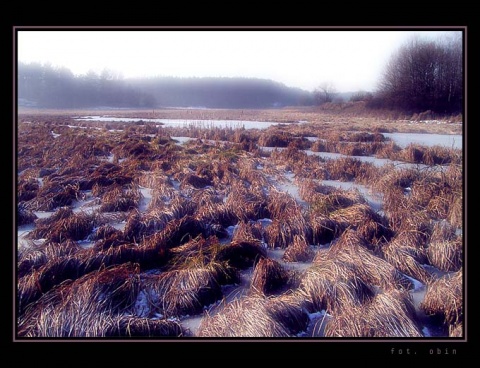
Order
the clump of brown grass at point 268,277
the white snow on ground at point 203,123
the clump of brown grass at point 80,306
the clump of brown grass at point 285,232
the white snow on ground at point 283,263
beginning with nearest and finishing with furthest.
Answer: the clump of brown grass at point 80,306 < the clump of brown grass at point 268,277 < the white snow on ground at point 283,263 < the clump of brown grass at point 285,232 < the white snow on ground at point 203,123

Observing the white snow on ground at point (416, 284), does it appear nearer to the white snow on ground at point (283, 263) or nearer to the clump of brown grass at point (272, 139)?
the white snow on ground at point (283, 263)

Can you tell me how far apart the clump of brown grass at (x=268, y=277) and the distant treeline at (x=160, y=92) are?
1.54 meters

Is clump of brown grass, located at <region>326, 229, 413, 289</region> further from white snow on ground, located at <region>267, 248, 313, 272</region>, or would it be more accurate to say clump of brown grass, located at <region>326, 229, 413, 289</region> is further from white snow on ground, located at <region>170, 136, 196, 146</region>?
white snow on ground, located at <region>170, 136, 196, 146</region>

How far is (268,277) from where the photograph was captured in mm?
3254

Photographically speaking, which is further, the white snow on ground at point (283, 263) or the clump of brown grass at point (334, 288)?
the white snow on ground at point (283, 263)

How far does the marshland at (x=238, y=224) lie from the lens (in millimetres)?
3143

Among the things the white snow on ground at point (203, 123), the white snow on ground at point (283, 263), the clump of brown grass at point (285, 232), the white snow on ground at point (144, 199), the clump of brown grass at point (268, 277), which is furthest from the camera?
the white snow on ground at point (203, 123)

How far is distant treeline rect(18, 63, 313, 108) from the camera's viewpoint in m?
3.61

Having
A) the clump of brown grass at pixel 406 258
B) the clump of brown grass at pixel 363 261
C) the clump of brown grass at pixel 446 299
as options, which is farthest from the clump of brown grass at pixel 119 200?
the clump of brown grass at pixel 446 299

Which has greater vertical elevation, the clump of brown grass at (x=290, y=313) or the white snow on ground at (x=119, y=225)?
the white snow on ground at (x=119, y=225)

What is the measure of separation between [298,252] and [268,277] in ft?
1.20

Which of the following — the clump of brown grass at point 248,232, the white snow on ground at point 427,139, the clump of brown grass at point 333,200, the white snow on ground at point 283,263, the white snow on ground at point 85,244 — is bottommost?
the white snow on ground at point 283,263

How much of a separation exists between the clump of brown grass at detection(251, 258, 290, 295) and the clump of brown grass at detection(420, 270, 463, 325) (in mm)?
1168

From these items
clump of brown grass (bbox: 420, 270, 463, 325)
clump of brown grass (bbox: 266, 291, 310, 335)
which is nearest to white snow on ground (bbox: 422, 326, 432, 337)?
clump of brown grass (bbox: 420, 270, 463, 325)
